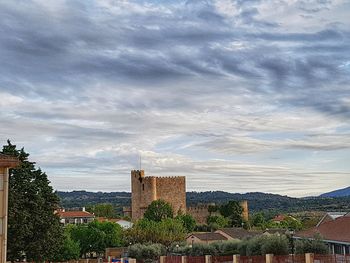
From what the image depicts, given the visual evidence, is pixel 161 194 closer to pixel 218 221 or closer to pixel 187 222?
pixel 218 221

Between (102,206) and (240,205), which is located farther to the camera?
(102,206)

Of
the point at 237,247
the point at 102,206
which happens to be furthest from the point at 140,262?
the point at 102,206

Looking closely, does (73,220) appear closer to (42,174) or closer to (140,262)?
(140,262)

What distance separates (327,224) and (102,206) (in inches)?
3598

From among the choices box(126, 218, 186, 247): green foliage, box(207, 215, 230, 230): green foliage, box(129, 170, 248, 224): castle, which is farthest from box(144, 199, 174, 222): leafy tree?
box(126, 218, 186, 247): green foliage

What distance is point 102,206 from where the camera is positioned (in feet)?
431

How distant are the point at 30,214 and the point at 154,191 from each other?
67178 mm

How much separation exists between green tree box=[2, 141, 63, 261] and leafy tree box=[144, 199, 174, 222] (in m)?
53.9

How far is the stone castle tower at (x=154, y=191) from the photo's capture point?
98812 mm

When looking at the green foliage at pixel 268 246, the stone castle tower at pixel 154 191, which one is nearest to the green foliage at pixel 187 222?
the stone castle tower at pixel 154 191

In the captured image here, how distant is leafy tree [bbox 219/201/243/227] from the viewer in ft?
321

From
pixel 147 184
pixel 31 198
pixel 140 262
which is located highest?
pixel 147 184

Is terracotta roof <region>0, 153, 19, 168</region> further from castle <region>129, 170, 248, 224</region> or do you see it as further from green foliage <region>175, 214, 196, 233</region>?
castle <region>129, 170, 248, 224</region>

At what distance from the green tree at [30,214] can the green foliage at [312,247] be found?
14253mm
